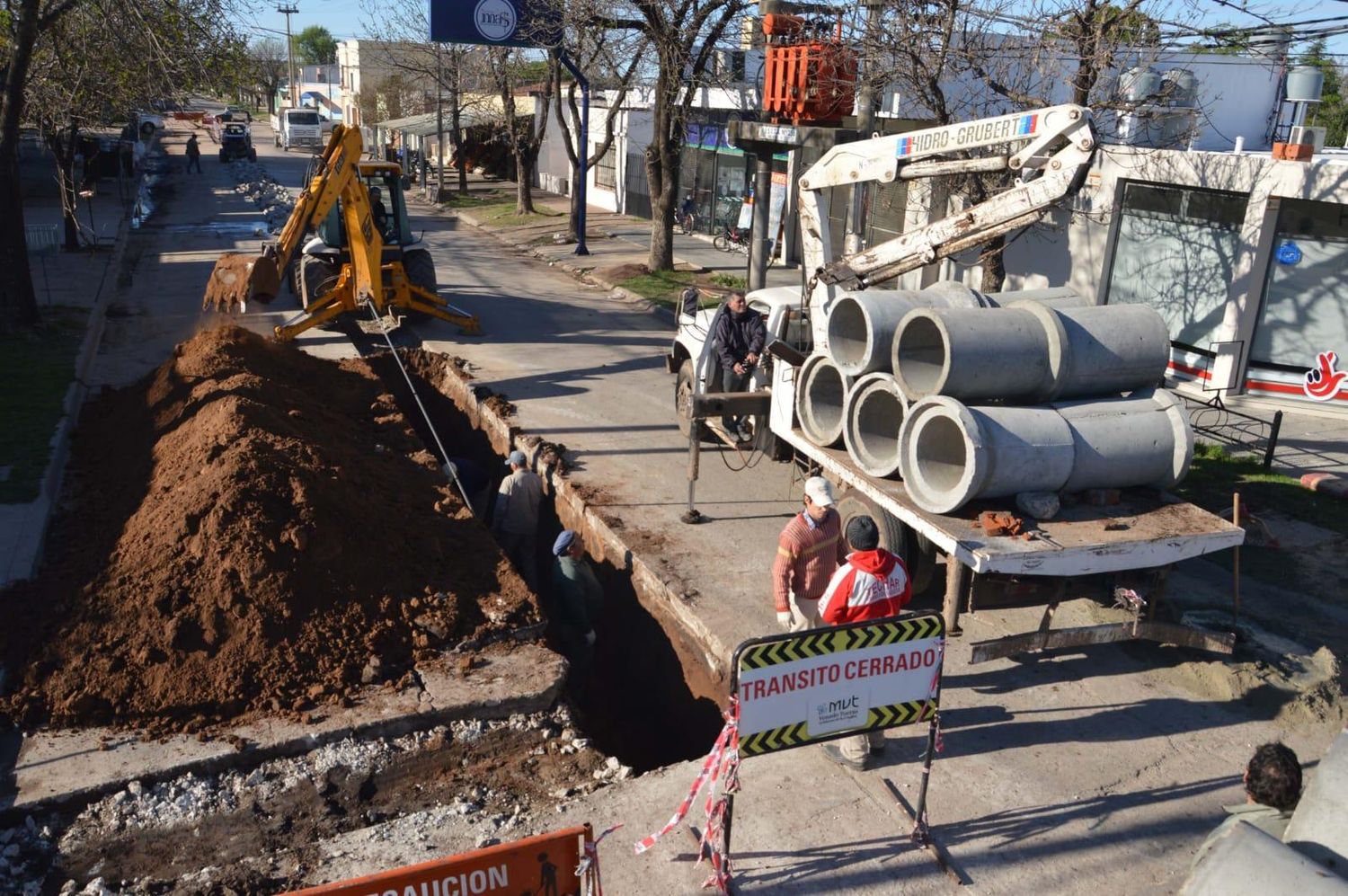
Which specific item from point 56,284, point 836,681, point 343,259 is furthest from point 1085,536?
point 56,284

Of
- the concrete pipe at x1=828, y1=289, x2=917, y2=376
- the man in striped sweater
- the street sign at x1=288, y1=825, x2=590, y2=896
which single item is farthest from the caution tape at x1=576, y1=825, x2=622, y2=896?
the concrete pipe at x1=828, y1=289, x2=917, y2=376

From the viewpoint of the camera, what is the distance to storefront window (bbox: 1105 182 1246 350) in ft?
51.6

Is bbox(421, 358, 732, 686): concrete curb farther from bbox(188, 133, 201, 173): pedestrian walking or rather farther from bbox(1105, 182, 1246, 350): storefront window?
bbox(188, 133, 201, 173): pedestrian walking

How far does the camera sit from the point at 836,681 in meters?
5.77

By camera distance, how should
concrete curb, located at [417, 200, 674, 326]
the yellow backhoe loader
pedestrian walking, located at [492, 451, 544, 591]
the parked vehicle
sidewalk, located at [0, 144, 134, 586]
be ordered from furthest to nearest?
the parked vehicle → concrete curb, located at [417, 200, 674, 326] → the yellow backhoe loader → pedestrian walking, located at [492, 451, 544, 591] → sidewalk, located at [0, 144, 134, 586]

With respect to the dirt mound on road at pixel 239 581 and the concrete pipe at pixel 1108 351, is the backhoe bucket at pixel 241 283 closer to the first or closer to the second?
the dirt mound on road at pixel 239 581

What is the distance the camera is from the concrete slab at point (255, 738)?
20.3ft

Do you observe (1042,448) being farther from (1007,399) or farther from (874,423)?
(874,423)

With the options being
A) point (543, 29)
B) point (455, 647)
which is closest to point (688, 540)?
point (455, 647)

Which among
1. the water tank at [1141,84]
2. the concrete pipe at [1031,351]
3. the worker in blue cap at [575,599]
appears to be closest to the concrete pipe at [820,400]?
the concrete pipe at [1031,351]

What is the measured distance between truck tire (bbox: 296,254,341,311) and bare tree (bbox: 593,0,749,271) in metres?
7.30

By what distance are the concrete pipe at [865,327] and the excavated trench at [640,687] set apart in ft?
8.76

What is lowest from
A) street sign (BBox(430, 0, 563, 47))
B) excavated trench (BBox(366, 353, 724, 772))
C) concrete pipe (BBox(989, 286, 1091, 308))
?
excavated trench (BBox(366, 353, 724, 772))

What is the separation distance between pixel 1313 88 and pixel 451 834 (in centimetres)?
1747
